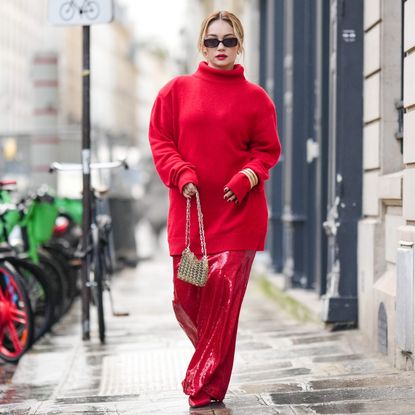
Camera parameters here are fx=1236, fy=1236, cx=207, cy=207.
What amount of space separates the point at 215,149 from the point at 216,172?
0.11 m

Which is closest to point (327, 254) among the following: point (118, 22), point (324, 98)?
point (324, 98)

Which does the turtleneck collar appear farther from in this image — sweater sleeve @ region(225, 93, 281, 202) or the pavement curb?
the pavement curb

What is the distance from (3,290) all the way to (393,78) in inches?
117

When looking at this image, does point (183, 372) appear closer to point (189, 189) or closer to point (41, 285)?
point (189, 189)

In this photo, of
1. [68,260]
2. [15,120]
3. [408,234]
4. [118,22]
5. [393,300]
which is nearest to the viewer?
[408,234]

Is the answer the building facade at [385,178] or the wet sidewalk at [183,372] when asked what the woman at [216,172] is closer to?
the wet sidewalk at [183,372]

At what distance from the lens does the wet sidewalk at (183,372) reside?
5.79 meters

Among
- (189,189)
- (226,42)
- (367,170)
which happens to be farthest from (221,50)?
(367,170)

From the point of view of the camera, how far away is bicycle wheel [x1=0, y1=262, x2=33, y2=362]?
8.18m

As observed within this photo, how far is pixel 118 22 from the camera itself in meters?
122

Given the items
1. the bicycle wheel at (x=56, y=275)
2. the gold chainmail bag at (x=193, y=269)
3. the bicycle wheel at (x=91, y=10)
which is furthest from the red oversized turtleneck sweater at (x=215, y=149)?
the bicycle wheel at (x=56, y=275)

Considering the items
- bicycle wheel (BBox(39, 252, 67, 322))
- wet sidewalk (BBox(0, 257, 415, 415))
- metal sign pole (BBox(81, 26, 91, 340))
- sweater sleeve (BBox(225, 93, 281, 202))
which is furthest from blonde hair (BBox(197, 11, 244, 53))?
bicycle wheel (BBox(39, 252, 67, 322))

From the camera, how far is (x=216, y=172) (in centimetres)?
573

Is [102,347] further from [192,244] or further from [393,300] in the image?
[192,244]
